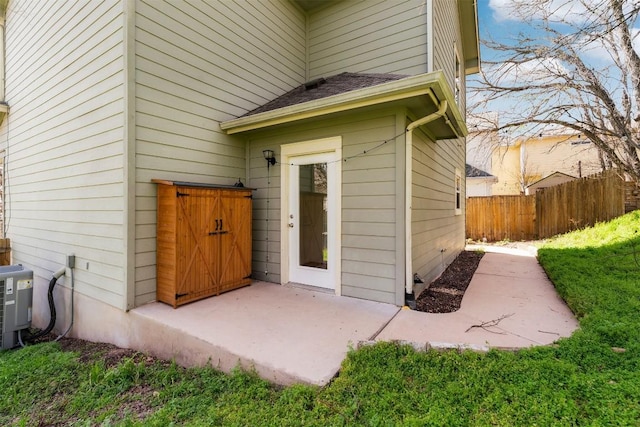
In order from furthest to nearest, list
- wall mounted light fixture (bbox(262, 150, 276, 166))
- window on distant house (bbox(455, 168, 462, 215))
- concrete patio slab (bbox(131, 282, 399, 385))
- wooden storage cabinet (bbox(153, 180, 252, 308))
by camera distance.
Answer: window on distant house (bbox(455, 168, 462, 215)) < wall mounted light fixture (bbox(262, 150, 276, 166)) < wooden storage cabinet (bbox(153, 180, 252, 308)) < concrete patio slab (bbox(131, 282, 399, 385))

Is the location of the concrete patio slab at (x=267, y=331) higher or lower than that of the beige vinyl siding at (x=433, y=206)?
lower

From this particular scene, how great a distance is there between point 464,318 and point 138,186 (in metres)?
4.13

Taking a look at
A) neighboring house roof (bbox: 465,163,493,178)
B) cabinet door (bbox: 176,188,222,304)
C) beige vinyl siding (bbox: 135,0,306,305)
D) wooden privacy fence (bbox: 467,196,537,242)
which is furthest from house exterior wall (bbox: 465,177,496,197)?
cabinet door (bbox: 176,188,222,304)

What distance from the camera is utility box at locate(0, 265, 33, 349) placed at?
14.1 ft

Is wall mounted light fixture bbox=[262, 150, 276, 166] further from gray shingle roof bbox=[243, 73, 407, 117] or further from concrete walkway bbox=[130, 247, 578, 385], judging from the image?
concrete walkway bbox=[130, 247, 578, 385]

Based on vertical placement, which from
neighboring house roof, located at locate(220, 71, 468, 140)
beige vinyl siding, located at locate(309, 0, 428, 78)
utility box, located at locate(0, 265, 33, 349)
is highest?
beige vinyl siding, located at locate(309, 0, 428, 78)

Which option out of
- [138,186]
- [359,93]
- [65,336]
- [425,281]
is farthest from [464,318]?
[65,336]

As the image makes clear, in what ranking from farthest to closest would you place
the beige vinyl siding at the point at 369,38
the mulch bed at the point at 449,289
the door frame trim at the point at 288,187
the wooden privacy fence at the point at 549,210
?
the wooden privacy fence at the point at 549,210
the beige vinyl siding at the point at 369,38
the door frame trim at the point at 288,187
the mulch bed at the point at 449,289

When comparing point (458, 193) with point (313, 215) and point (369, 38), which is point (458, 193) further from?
point (313, 215)

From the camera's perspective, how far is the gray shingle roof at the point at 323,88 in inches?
181

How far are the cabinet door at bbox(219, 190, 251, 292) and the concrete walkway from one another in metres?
0.25

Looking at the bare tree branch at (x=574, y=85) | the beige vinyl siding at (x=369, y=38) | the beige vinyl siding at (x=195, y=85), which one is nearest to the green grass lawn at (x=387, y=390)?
the beige vinyl siding at (x=195, y=85)

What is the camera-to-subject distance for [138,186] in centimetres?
370

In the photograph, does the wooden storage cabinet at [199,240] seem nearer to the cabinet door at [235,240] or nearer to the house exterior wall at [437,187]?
the cabinet door at [235,240]
